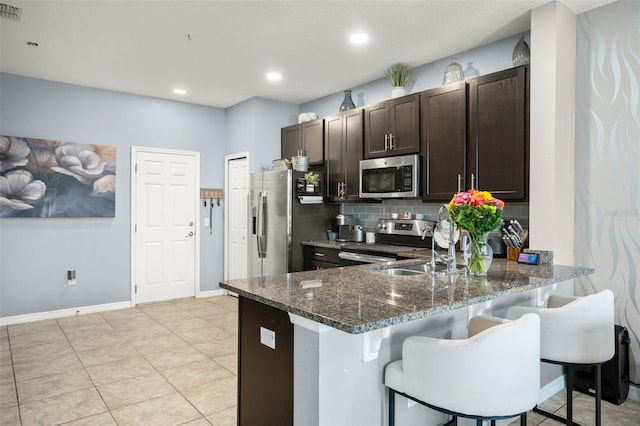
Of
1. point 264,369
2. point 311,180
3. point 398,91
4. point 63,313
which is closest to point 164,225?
point 63,313

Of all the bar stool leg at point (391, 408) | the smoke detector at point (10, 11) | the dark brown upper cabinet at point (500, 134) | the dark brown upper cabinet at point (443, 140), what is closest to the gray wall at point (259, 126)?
the dark brown upper cabinet at point (443, 140)

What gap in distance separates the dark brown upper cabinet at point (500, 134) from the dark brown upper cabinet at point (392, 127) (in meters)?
0.60

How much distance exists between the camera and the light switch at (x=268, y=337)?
1817mm

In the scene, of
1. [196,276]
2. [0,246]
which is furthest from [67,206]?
[196,276]

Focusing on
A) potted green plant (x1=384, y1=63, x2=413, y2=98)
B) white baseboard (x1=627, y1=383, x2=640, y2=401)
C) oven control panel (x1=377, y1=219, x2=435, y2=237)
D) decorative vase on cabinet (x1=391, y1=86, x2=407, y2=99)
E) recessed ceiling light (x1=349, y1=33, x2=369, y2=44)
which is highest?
recessed ceiling light (x1=349, y1=33, x2=369, y2=44)

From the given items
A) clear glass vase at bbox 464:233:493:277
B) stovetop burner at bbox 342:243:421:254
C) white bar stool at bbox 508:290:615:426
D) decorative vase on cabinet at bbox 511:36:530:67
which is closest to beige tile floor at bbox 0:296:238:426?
stovetop burner at bbox 342:243:421:254

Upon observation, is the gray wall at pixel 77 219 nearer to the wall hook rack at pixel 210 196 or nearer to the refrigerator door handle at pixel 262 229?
the wall hook rack at pixel 210 196

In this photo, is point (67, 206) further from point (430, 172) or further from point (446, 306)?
point (446, 306)

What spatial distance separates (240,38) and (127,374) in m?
2.96

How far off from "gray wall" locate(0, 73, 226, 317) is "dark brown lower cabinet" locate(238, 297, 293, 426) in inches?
154

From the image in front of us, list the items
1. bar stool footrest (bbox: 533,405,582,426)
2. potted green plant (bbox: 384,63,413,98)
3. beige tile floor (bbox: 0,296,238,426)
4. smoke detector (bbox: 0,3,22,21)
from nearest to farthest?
bar stool footrest (bbox: 533,405,582,426) < beige tile floor (bbox: 0,296,238,426) < smoke detector (bbox: 0,3,22,21) < potted green plant (bbox: 384,63,413,98)

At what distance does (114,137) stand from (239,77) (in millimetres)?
1906

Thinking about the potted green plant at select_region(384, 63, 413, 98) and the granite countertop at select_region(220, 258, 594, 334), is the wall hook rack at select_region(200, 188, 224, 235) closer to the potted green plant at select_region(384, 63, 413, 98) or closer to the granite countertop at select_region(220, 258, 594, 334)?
the potted green plant at select_region(384, 63, 413, 98)

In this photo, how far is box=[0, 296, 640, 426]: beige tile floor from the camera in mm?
2639
